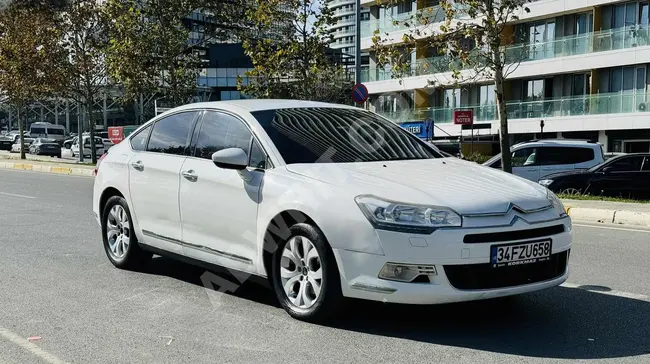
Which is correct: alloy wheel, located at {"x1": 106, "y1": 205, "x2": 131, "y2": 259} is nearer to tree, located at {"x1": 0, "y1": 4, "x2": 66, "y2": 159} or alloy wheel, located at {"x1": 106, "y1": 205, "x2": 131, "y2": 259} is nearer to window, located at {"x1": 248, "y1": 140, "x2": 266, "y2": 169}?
window, located at {"x1": 248, "y1": 140, "x2": 266, "y2": 169}

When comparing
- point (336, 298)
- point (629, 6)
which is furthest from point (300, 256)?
point (629, 6)

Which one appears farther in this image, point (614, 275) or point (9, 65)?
point (9, 65)

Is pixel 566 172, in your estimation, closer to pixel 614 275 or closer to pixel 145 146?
pixel 614 275

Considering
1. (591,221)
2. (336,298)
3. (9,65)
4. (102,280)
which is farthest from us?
(9,65)

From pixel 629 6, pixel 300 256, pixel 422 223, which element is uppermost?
pixel 629 6

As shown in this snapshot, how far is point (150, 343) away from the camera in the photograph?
4.59 metres

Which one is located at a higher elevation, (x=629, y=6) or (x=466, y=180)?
(x=629, y=6)

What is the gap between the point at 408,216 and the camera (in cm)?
450

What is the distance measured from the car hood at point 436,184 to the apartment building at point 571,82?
26018mm

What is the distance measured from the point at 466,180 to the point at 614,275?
8.77 ft

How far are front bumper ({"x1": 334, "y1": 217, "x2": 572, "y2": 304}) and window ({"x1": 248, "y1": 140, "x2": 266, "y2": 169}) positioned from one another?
110 centimetres

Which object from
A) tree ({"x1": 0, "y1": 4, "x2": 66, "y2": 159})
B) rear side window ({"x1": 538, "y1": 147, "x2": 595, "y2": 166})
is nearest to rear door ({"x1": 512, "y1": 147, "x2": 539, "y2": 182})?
rear side window ({"x1": 538, "y1": 147, "x2": 595, "y2": 166})

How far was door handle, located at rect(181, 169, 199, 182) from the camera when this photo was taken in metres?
5.88

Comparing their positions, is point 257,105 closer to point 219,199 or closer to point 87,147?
point 219,199
